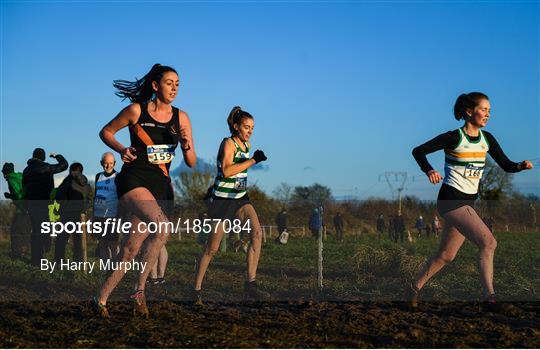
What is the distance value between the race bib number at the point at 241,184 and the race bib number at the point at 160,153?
135 cm

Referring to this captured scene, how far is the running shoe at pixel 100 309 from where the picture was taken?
7.04 m

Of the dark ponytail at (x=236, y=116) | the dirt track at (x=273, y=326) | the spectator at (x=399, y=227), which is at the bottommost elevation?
the dirt track at (x=273, y=326)

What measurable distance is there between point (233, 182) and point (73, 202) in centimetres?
385

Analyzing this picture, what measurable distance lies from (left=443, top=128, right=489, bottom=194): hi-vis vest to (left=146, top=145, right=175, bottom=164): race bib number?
2.71m

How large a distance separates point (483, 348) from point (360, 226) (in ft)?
20.3

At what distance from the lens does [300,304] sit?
8031 millimetres

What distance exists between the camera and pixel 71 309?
302 inches

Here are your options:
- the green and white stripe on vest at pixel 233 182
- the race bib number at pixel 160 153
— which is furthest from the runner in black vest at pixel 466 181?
the race bib number at pixel 160 153

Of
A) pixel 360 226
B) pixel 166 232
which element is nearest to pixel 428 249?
pixel 360 226

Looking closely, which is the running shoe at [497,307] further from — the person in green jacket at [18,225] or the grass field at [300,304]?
the person in green jacket at [18,225]

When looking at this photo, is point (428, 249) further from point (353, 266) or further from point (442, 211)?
point (442, 211)

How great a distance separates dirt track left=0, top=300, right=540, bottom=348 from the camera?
230 inches

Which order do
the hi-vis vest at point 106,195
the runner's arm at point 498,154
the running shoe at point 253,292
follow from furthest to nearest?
the hi-vis vest at point 106,195
the running shoe at point 253,292
the runner's arm at point 498,154

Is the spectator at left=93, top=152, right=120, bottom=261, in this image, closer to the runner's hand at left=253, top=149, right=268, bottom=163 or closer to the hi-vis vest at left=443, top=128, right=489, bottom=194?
the runner's hand at left=253, top=149, right=268, bottom=163
